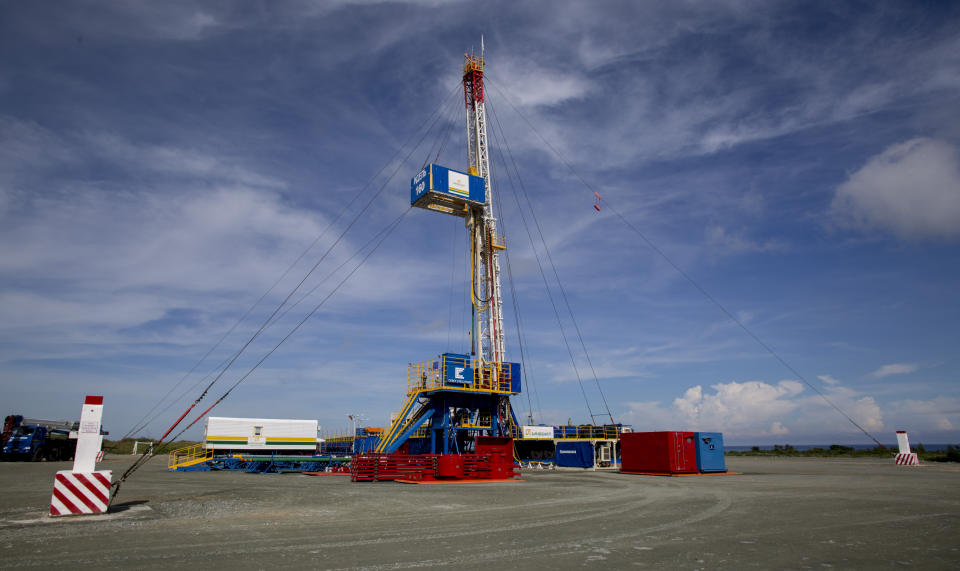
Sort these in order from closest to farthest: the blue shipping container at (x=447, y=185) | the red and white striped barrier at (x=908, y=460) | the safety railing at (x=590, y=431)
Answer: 1. the red and white striped barrier at (x=908, y=460)
2. the blue shipping container at (x=447, y=185)
3. the safety railing at (x=590, y=431)

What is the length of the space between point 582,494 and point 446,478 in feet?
28.2

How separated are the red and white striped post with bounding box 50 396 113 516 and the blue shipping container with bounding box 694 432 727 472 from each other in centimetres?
2577

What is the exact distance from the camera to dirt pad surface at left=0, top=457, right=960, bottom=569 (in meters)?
7.19

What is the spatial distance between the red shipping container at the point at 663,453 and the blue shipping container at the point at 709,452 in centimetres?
25

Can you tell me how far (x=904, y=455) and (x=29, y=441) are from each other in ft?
208

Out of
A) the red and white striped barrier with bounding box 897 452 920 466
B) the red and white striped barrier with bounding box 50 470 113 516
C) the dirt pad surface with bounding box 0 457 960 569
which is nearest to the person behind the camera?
the dirt pad surface with bounding box 0 457 960 569

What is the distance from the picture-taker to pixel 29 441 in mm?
41281

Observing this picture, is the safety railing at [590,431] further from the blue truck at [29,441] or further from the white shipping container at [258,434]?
the blue truck at [29,441]

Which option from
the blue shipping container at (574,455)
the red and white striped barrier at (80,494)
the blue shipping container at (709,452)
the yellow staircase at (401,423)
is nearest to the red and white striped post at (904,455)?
the blue shipping container at (709,452)

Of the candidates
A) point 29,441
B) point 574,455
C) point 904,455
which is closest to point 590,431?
point 574,455

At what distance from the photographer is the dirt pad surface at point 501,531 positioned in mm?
7188

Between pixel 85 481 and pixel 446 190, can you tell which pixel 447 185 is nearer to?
pixel 446 190

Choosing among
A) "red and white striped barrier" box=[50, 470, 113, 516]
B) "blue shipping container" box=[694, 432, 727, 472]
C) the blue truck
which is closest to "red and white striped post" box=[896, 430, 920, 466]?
"blue shipping container" box=[694, 432, 727, 472]

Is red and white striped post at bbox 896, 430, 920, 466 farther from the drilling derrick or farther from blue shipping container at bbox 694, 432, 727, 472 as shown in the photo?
the drilling derrick
